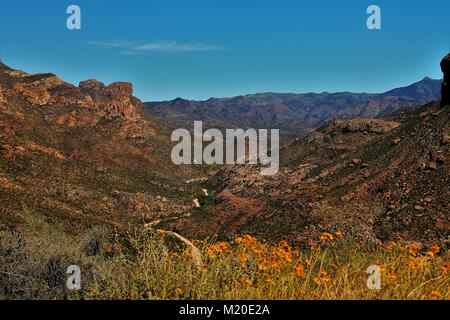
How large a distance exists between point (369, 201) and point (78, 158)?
57.8 m

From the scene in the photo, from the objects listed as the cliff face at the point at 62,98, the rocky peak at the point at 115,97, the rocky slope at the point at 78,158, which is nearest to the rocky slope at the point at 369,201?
Result: the rocky slope at the point at 78,158

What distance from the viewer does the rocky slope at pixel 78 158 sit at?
165ft

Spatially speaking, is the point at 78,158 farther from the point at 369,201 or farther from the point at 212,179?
the point at 369,201

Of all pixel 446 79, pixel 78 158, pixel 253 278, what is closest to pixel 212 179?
pixel 78 158

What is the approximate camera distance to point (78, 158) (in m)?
76.3

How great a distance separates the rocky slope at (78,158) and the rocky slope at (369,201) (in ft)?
43.1

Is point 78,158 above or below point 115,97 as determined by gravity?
below

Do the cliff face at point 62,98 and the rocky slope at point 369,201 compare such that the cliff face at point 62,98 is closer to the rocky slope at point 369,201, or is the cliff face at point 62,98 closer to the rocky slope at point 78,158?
the rocky slope at point 78,158

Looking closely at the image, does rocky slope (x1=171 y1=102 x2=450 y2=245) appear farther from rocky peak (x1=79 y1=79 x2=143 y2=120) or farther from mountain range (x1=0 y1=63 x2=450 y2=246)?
rocky peak (x1=79 y1=79 x2=143 y2=120)

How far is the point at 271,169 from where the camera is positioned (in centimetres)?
6812

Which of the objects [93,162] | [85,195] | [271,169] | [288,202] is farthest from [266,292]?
[93,162]

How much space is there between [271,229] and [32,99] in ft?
251

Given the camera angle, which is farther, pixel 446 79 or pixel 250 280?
pixel 446 79
